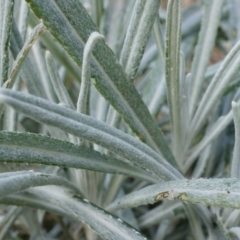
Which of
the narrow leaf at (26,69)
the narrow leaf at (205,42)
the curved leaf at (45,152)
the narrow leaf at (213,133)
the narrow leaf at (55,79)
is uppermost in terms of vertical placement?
the narrow leaf at (205,42)

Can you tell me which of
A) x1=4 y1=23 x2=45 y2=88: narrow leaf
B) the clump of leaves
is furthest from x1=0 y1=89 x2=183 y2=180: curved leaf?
x1=4 y1=23 x2=45 y2=88: narrow leaf

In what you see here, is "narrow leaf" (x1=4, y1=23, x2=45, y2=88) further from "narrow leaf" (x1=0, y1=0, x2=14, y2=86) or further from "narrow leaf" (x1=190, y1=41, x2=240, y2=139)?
"narrow leaf" (x1=190, y1=41, x2=240, y2=139)

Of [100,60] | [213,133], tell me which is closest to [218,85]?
[213,133]

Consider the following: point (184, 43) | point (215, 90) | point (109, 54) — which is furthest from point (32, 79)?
point (184, 43)

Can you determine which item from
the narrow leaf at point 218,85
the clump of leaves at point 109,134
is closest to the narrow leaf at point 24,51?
the clump of leaves at point 109,134

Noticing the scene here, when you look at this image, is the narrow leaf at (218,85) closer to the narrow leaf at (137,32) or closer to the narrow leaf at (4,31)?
the narrow leaf at (137,32)

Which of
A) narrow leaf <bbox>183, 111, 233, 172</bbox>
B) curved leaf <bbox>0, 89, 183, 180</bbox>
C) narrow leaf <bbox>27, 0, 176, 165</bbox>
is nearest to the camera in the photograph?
curved leaf <bbox>0, 89, 183, 180</bbox>

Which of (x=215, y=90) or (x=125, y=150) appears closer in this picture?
(x=125, y=150)

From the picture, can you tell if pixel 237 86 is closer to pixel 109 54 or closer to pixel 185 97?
pixel 185 97
